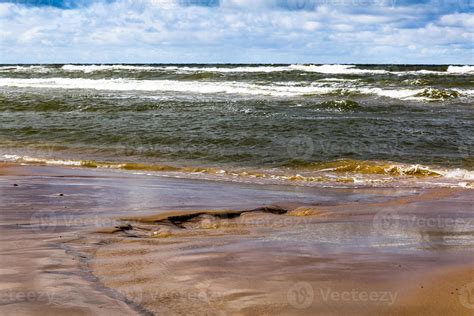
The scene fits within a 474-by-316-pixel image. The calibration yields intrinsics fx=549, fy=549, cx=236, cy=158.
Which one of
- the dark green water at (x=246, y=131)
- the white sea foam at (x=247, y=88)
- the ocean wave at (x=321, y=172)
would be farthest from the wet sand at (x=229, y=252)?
the white sea foam at (x=247, y=88)

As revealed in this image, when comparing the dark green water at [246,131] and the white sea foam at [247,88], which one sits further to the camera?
the white sea foam at [247,88]

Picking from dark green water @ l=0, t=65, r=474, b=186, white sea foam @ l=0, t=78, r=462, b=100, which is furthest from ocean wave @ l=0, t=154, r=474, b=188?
white sea foam @ l=0, t=78, r=462, b=100

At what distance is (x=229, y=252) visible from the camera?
13.9ft

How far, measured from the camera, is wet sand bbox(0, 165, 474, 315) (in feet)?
10.4

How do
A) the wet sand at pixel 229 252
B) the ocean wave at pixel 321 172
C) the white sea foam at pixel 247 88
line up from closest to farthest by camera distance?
1. the wet sand at pixel 229 252
2. the ocean wave at pixel 321 172
3. the white sea foam at pixel 247 88

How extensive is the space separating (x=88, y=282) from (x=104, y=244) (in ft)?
3.59

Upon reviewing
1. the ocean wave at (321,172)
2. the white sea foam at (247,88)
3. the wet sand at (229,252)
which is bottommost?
the ocean wave at (321,172)

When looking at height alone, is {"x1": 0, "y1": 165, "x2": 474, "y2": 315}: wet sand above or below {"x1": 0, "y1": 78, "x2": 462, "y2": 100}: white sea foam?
below

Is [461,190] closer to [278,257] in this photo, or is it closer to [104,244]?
[278,257]

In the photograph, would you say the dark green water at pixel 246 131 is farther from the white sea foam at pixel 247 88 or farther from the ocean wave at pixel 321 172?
the white sea foam at pixel 247 88

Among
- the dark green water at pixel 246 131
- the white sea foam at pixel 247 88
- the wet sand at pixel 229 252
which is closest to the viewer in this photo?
the wet sand at pixel 229 252

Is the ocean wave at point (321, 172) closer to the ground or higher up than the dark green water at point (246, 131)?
closer to the ground

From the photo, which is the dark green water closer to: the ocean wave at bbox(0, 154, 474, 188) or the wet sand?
the ocean wave at bbox(0, 154, 474, 188)

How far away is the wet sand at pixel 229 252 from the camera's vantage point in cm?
316
